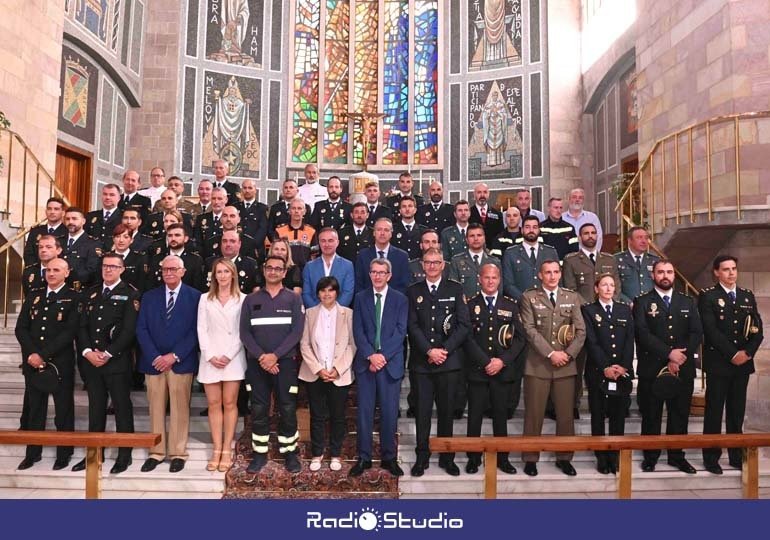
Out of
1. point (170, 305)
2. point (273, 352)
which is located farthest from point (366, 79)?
point (273, 352)

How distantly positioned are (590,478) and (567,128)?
10.7 meters

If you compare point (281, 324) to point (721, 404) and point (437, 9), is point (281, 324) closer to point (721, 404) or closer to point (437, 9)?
point (721, 404)

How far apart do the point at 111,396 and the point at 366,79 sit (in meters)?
12.5

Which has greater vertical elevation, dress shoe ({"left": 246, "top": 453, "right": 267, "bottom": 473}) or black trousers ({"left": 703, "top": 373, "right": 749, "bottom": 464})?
black trousers ({"left": 703, "top": 373, "right": 749, "bottom": 464})

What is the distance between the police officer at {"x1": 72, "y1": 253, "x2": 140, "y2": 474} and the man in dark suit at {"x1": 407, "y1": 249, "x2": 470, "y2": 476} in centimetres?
222

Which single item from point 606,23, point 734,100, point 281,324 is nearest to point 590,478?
point 281,324

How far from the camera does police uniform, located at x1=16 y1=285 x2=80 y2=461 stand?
4.80 metres

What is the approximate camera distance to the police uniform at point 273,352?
15.4 feet

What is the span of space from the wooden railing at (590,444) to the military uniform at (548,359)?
0.80 meters

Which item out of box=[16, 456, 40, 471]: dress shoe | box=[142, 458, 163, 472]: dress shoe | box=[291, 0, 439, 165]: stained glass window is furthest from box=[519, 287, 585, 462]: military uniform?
box=[291, 0, 439, 165]: stained glass window

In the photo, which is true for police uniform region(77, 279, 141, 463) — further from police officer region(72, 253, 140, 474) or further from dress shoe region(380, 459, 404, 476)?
dress shoe region(380, 459, 404, 476)

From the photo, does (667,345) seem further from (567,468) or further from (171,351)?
Answer: (171,351)

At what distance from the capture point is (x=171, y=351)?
485 cm

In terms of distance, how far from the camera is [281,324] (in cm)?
476
